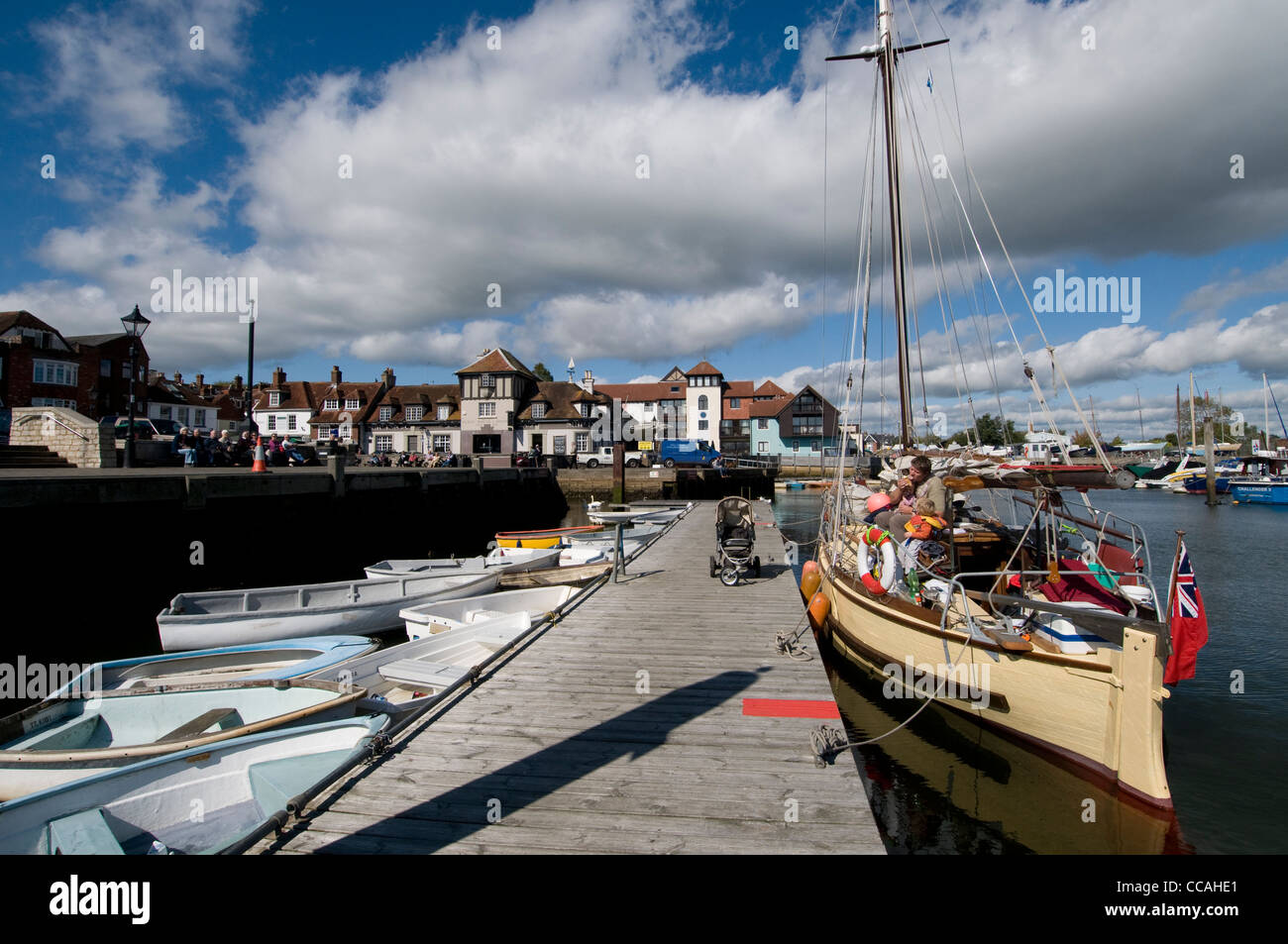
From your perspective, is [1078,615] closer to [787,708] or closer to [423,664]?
[787,708]

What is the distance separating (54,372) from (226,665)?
5343cm

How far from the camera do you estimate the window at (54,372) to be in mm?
45159

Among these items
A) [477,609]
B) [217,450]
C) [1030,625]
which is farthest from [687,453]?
[1030,625]

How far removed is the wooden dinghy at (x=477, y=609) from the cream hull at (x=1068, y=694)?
567 cm

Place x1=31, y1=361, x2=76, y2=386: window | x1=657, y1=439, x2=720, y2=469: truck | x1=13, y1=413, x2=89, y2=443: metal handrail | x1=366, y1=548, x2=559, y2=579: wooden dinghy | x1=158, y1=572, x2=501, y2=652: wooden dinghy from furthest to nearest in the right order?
x1=657, y1=439, x2=720, y2=469: truck < x1=31, y1=361, x2=76, y2=386: window < x1=13, y1=413, x2=89, y2=443: metal handrail < x1=366, y1=548, x2=559, y2=579: wooden dinghy < x1=158, y1=572, x2=501, y2=652: wooden dinghy

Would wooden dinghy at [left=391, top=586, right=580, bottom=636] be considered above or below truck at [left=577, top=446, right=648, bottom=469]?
below

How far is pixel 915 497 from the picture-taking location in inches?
381

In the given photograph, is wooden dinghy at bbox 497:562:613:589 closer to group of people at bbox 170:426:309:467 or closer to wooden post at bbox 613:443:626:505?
group of people at bbox 170:426:309:467

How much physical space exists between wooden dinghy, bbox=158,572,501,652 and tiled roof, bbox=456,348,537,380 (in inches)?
1993

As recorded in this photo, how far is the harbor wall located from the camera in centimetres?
1277

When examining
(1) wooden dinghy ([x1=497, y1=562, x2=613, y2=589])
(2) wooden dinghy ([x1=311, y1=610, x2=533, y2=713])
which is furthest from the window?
(2) wooden dinghy ([x1=311, y1=610, x2=533, y2=713])

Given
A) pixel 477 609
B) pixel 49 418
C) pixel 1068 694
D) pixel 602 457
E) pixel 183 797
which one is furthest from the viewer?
pixel 602 457
